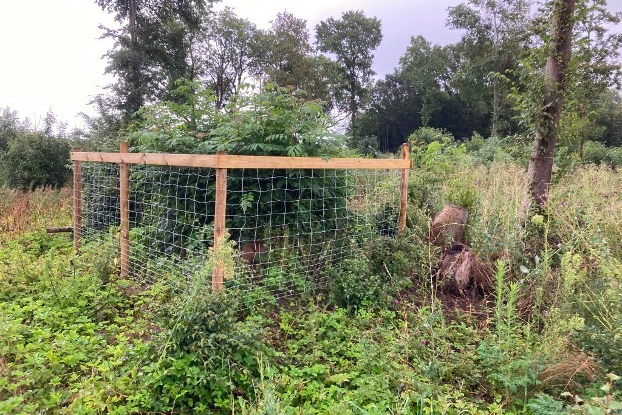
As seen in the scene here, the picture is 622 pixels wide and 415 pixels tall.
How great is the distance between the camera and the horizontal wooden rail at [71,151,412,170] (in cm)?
323

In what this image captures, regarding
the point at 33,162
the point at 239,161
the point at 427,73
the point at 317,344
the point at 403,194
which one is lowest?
the point at 317,344

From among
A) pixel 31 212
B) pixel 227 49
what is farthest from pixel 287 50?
pixel 31 212

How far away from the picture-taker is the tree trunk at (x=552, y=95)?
4.88m

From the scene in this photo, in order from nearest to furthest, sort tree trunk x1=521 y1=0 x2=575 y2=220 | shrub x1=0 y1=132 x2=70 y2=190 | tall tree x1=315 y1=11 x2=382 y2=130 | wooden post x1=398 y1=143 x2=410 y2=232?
tree trunk x1=521 y1=0 x2=575 y2=220
wooden post x1=398 y1=143 x2=410 y2=232
shrub x1=0 y1=132 x2=70 y2=190
tall tree x1=315 y1=11 x2=382 y2=130

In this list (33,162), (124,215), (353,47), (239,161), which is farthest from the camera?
(353,47)

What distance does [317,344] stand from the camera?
3162 millimetres

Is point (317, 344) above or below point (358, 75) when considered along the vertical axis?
below

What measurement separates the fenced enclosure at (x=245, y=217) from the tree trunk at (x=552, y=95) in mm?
1712

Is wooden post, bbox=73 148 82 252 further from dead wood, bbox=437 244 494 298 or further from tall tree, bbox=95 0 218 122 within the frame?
tall tree, bbox=95 0 218 122

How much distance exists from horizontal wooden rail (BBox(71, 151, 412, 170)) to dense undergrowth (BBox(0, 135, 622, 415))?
968 mm

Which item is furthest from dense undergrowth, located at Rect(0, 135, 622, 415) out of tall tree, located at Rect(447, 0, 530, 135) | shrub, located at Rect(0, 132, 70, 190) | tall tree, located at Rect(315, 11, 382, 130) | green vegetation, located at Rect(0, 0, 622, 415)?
tall tree, located at Rect(315, 11, 382, 130)

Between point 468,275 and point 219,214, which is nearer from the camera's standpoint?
point 219,214

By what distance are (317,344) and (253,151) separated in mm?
1963

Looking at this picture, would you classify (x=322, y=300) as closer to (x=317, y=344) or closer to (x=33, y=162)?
(x=317, y=344)
